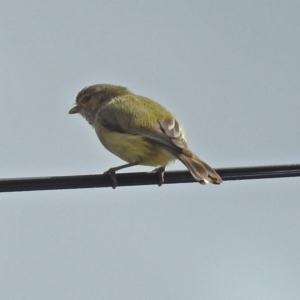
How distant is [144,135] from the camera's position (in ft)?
29.7

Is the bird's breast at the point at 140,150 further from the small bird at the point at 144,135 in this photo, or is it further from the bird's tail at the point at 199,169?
the bird's tail at the point at 199,169

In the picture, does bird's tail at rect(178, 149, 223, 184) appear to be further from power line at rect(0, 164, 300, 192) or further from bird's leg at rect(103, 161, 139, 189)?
bird's leg at rect(103, 161, 139, 189)

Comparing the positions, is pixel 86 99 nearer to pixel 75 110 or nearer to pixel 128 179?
pixel 75 110

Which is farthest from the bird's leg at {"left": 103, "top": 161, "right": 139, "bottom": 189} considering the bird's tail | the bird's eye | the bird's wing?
the bird's eye

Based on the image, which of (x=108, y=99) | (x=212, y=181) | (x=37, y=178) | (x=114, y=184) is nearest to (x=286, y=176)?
(x=212, y=181)

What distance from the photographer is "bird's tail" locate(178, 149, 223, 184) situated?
7570 mm

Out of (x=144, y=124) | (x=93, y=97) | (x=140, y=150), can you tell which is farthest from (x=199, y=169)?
(x=93, y=97)

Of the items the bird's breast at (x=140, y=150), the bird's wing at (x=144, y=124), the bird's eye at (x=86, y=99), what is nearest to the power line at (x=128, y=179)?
the bird's wing at (x=144, y=124)

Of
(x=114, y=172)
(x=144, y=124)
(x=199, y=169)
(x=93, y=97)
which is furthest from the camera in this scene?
(x=93, y=97)

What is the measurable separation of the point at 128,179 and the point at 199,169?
96 cm

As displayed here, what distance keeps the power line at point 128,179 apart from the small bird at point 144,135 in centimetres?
31

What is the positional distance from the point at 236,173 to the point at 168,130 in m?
2.32

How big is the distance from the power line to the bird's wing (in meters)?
1.42

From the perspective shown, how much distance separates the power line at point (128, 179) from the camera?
6.32 metres
